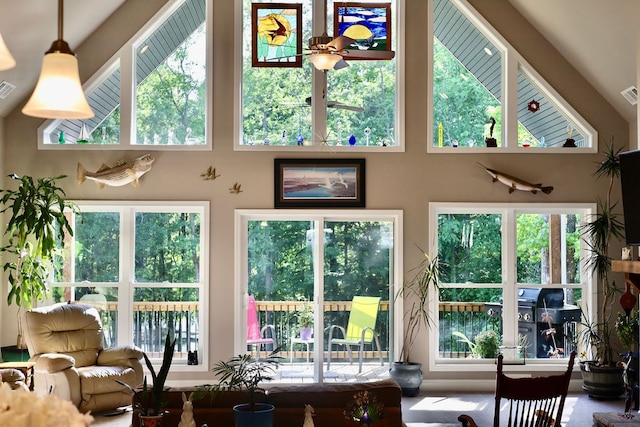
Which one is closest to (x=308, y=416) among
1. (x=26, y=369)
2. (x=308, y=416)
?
(x=308, y=416)

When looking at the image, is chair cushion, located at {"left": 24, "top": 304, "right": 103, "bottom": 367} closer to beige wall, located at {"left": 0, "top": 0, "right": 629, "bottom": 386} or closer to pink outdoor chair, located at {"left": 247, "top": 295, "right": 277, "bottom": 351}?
beige wall, located at {"left": 0, "top": 0, "right": 629, "bottom": 386}

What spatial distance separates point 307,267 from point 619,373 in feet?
11.6

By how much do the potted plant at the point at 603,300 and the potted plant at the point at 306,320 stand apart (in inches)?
117

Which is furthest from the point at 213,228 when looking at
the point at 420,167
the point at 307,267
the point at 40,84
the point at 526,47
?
the point at 40,84

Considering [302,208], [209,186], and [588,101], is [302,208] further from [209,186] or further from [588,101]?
[588,101]

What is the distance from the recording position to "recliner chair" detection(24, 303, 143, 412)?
7387mm

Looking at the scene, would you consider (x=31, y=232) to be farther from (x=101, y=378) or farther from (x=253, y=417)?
(x=253, y=417)

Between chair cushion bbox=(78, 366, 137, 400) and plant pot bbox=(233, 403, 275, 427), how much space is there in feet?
11.8

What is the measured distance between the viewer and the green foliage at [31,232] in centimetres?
816

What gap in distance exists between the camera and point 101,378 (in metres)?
7.59

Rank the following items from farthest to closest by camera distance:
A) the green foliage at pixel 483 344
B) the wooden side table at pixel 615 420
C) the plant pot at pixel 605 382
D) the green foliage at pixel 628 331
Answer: the green foliage at pixel 483 344 → the plant pot at pixel 605 382 → the green foliage at pixel 628 331 → the wooden side table at pixel 615 420

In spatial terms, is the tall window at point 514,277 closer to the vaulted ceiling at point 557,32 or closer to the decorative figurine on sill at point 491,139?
the decorative figurine on sill at point 491,139

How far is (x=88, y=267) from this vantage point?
29.8 feet

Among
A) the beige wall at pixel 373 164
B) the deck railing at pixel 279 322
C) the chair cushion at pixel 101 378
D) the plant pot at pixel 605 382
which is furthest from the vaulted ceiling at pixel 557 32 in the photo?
the chair cushion at pixel 101 378
